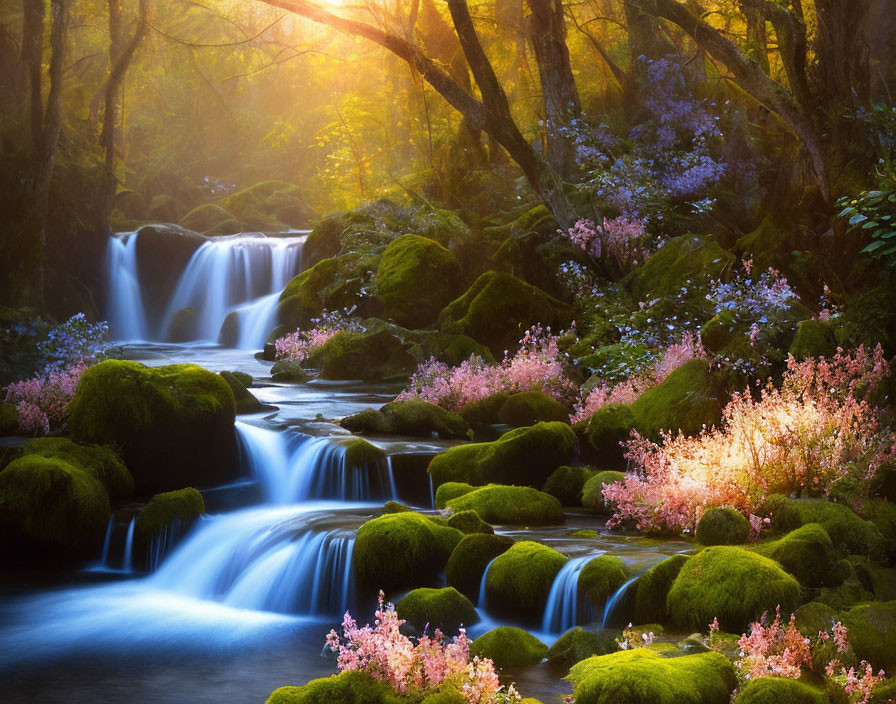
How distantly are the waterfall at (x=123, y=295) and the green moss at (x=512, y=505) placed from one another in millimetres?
16858

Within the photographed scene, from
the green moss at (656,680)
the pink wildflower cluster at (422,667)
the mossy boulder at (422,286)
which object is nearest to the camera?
the pink wildflower cluster at (422,667)

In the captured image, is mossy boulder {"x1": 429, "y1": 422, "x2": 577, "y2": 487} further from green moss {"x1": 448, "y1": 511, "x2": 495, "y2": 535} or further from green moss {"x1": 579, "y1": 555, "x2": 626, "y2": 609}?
green moss {"x1": 579, "y1": 555, "x2": 626, "y2": 609}

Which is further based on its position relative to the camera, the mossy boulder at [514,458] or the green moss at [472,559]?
the mossy boulder at [514,458]

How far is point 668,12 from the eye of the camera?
13297mm

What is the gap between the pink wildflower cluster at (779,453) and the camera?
7.35 m

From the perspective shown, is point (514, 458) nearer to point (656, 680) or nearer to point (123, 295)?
point (656, 680)

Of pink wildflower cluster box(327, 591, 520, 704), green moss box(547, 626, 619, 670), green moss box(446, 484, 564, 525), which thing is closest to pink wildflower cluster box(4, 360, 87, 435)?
green moss box(446, 484, 564, 525)

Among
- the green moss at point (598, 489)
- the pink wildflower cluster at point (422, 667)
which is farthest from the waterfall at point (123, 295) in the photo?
the pink wildflower cluster at point (422, 667)

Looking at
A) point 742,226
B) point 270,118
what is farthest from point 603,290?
point 270,118

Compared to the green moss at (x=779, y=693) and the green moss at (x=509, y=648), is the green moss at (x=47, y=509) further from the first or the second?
the green moss at (x=779, y=693)

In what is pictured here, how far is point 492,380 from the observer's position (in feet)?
42.8

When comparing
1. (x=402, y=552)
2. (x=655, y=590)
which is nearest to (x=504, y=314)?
(x=402, y=552)

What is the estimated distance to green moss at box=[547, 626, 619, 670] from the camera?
229 inches

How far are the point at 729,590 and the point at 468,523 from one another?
267 cm
